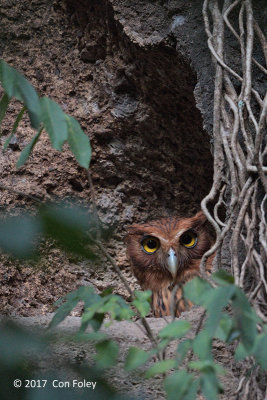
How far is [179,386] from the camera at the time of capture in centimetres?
129

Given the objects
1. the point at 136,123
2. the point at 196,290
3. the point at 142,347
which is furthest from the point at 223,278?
the point at 136,123

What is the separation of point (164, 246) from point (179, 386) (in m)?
2.22

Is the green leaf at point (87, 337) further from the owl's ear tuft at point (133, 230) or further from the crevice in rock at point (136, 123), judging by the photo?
the owl's ear tuft at point (133, 230)

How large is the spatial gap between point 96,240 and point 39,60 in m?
2.16

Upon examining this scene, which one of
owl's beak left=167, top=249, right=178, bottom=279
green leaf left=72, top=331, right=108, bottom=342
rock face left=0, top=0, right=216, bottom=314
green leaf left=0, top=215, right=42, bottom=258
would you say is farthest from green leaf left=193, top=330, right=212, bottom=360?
owl's beak left=167, top=249, right=178, bottom=279

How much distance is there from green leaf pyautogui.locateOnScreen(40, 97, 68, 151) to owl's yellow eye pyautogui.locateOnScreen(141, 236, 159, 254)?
2.09m

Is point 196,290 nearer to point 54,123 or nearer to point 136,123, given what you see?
point 54,123

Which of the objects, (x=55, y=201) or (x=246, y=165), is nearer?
(x=246, y=165)

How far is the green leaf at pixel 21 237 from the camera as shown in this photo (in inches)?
54.8

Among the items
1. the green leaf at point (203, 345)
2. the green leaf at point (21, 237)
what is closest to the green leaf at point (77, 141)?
the green leaf at point (21, 237)

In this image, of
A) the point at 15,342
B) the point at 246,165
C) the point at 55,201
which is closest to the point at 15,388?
the point at 15,342

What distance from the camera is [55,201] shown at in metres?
3.31

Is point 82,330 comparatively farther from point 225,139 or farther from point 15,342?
point 225,139

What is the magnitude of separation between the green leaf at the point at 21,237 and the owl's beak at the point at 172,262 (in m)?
2.05
